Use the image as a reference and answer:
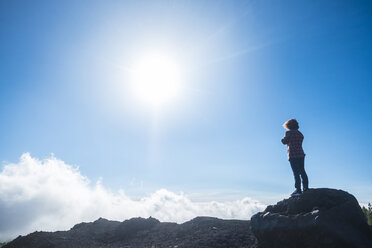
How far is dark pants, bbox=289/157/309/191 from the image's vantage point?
12.0 m

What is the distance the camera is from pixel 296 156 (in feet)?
39.5

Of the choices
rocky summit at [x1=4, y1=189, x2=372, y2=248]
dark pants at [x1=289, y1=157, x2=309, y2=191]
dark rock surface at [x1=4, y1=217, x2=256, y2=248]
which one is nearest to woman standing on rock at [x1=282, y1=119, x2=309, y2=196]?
dark pants at [x1=289, y1=157, x2=309, y2=191]

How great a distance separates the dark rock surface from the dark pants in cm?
369

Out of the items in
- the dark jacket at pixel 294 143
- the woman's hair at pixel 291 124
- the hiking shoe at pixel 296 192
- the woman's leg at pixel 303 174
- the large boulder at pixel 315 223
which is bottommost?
the large boulder at pixel 315 223

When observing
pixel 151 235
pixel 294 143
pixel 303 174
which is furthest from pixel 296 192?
pixel 151 235

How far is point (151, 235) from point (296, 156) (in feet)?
35.7

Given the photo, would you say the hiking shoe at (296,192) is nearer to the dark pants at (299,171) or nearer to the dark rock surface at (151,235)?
the dark pants at (299,171)

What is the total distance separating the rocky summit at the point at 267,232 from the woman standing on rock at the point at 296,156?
2.35 ft

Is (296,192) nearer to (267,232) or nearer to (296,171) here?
(296,171)

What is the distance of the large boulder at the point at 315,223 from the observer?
9.23m

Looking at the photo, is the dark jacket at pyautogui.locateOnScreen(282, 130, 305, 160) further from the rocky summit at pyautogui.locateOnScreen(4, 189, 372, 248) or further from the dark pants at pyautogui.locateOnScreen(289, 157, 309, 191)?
the rocky summit at pyautogui.locateOnScreen(4, 189, 372, 248)

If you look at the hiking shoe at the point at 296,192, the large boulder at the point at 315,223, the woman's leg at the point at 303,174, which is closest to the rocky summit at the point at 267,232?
the large boulder at the point at 315,223

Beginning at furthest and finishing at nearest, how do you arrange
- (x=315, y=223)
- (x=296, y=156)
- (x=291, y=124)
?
(x=291, y=124), (x=296, y=156), (x=315, y=223)

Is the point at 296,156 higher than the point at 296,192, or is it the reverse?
the point at 296,156
